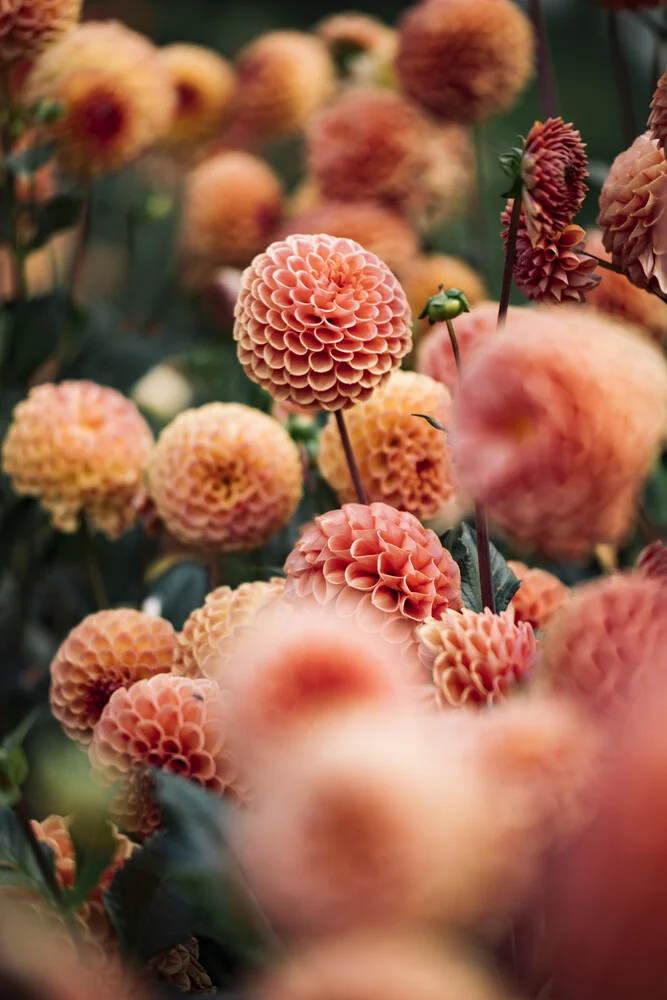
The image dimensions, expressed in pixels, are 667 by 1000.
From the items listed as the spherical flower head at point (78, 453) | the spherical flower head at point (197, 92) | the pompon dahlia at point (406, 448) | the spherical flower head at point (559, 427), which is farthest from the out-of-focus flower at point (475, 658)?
the spherical flower head at point (197, 92)

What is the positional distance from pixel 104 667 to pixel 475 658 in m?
0.19

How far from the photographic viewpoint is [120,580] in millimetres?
781

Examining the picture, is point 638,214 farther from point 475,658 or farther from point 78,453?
point 78,453

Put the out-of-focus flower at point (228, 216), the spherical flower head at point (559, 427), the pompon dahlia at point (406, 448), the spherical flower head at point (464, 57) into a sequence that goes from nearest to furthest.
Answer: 1. the spherical flower head at point (559, 427)
2. the pompon dahlia at point (406, 448)
3. the spherical flower head at point (464, 57)
4. the out-of-focus flower at point (228, 216)

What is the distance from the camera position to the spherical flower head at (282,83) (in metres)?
1.06

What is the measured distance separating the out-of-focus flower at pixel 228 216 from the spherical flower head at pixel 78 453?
45 cm

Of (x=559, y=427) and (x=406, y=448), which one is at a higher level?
(x=559, y=427)

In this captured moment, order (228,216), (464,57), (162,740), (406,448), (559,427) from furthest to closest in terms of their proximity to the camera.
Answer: (228,216)
(464,57)
(406,448)
(162,740)
(559,427)

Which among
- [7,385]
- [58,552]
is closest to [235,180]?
[7,385]

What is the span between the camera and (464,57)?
2.59 ft

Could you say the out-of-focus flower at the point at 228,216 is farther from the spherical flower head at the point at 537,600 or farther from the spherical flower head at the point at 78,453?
the spherical flower head at the point at 537,600

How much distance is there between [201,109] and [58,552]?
544 millimetres

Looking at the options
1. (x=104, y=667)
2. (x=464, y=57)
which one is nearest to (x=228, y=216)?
(x=464, y=57)

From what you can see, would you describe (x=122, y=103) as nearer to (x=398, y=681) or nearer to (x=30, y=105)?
(x=30, y=105)
